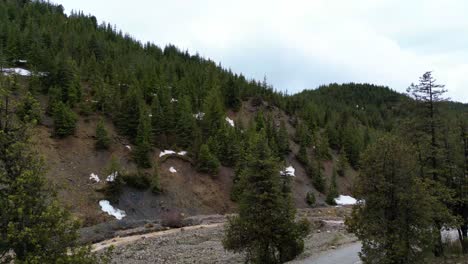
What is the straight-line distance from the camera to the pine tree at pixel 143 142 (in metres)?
63.9

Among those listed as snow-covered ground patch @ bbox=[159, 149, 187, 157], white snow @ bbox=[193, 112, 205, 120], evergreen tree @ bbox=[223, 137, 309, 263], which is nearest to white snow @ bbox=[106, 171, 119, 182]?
snow-covered ground patch @ bbox=[159, 149, 187, 157]

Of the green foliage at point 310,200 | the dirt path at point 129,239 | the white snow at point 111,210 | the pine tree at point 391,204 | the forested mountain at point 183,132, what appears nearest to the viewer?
the pine tree at point 391,204

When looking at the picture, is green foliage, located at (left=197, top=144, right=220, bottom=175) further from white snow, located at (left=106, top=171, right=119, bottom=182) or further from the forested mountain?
white snow, located at (left=106, top=171, right=119, bottom=182)

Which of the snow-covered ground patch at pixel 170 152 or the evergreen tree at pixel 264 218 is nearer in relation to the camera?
the evergreen tree at pixel 264 218

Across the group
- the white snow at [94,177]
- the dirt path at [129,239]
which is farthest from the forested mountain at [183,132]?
the dirt path at [129,239]

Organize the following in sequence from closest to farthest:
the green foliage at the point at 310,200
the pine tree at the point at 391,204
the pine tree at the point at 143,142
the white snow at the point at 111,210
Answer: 1. the pine tree at the point at 391,204
2. the white snow at the point at 111,210
3. the pine tree at the point at 143,142
4. the green foliage at the point at 310,200

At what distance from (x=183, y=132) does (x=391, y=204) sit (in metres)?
60.1

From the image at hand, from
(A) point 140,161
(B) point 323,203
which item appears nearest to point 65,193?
(A) point 140,161

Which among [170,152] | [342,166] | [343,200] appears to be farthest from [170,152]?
[342,166]

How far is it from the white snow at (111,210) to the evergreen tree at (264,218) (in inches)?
1325

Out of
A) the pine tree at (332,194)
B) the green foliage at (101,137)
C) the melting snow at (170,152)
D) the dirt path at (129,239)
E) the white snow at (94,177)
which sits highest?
the green foliage at (101,137)

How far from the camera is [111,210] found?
2096 inches

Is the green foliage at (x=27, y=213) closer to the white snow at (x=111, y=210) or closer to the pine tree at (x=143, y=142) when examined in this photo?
the white snow at (x=111, y=210)

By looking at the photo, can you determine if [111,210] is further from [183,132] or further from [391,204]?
[391,204]
